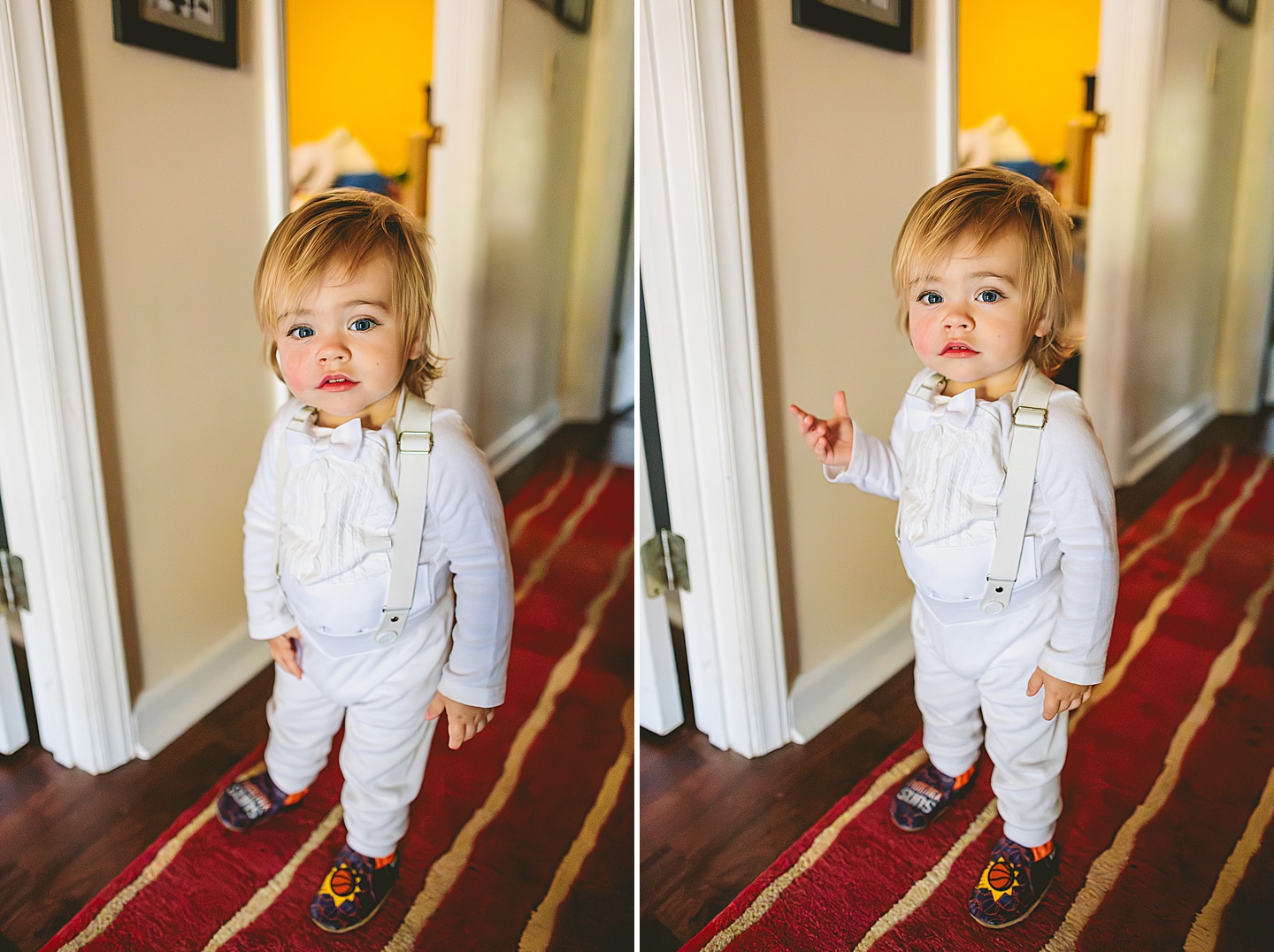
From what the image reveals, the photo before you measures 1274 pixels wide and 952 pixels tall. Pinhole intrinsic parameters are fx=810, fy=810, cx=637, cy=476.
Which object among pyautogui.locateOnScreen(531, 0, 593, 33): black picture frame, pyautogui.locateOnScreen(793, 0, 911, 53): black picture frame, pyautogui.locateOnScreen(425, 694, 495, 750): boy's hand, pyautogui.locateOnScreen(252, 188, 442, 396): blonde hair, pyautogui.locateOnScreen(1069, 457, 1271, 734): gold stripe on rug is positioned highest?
pyautogui.locateOnScreen(531, 0, 593, 33): black picture frame

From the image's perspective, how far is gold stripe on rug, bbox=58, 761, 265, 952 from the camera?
71 cm

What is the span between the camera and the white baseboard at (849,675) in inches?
32.2

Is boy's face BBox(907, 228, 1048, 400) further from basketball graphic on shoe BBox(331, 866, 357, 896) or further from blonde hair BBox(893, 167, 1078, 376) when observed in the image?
basketball graphic on shoe BBox(331, 866, 357, 896)

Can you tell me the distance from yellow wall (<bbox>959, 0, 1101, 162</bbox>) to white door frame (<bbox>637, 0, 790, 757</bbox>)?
192 millimetres

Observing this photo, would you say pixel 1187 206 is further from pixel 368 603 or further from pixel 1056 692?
pixel 368 603

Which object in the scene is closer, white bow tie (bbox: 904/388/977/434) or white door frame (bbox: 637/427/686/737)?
white bow tie (bbox: 904/388/977/434)

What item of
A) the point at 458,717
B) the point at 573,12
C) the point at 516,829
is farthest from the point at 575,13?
the point at 516,829

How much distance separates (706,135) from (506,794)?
2.14 ft

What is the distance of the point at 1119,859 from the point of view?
0.71 meters

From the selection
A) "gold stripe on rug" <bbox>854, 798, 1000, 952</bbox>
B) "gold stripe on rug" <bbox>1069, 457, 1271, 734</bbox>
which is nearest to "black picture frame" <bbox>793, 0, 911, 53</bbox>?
"gold stripe on rug" <bbox>1069, 457, 1271, 734</bbox>

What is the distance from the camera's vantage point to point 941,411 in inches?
26.8

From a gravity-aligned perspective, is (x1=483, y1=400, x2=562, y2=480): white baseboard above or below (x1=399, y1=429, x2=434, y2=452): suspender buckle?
below

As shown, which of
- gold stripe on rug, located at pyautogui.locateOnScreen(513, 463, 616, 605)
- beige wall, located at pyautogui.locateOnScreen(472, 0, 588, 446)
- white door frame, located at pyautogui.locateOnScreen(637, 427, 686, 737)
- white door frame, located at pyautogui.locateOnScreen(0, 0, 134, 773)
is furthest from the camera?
white door frame, located at pyautogui.locateOnScreen(637, 427, 686, 737)

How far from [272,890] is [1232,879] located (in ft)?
2.72
